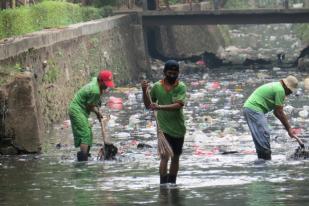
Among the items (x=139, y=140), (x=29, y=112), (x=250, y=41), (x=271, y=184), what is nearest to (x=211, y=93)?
(x=139, y=140)

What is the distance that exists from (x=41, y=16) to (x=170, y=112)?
1910 centimetres

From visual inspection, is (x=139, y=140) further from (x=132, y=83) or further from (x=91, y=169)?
(x=132, y=83)

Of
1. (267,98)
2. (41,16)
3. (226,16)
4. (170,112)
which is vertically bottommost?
(226,16)

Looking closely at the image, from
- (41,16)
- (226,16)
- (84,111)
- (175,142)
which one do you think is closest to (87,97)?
(84,111)

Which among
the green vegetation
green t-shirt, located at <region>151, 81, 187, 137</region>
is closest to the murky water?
green t-shirt, located at <region>151, 81, 187, 137</region>

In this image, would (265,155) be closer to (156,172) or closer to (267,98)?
(267,98)

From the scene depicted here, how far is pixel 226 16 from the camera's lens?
145ft

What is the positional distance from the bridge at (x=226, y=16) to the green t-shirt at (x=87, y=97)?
1036 inches

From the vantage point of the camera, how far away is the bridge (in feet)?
141

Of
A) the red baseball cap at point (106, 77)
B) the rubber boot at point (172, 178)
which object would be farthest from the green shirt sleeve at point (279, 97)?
the rubber boot at point (172, 178)

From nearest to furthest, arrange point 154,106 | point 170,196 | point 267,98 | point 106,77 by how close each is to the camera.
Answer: point 170,196 → point 154,106 → point 267,98 → point 106,77

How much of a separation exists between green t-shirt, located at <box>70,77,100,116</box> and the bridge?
26312 millimetres

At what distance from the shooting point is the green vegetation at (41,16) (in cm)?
2803

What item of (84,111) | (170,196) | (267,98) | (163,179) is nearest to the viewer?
(170,196)
